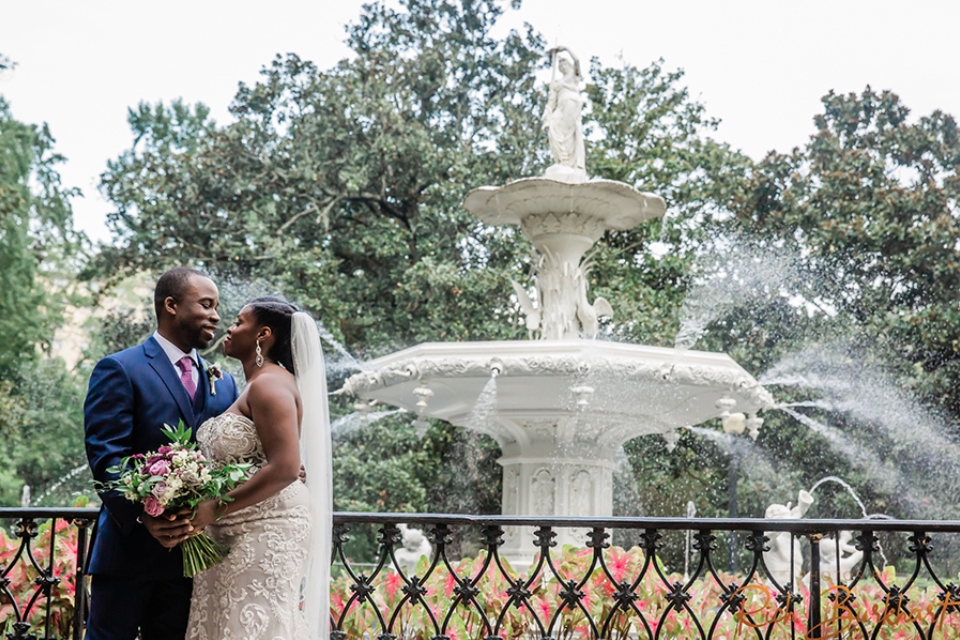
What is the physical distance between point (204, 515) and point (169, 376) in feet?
1.78

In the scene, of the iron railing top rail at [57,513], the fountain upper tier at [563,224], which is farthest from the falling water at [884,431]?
the iron railing top rail at [57,513]

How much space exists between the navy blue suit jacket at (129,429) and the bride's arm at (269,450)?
26 centimetres

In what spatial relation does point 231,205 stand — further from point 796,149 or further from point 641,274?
Answer: point 796,149

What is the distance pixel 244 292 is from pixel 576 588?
14.7m

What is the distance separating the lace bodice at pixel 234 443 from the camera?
3.37 metres

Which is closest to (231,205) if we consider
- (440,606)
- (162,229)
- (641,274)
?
(162,229)

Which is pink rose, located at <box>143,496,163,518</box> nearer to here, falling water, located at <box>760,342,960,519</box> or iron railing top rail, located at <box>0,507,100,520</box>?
iron railing top rail, located at <box>0,507,100,520</box>

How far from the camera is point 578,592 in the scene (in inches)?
167

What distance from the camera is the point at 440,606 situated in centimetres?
507

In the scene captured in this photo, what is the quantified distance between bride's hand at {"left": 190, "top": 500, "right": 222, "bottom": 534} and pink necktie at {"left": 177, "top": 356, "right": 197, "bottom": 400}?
0.53m

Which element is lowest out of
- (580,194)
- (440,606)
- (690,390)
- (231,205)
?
(440,606)

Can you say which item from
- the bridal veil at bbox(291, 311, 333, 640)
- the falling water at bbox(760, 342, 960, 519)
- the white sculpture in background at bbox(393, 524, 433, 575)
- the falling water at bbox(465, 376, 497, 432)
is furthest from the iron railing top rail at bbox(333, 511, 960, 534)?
the falling water at bbox(760, 342, 960, 519)

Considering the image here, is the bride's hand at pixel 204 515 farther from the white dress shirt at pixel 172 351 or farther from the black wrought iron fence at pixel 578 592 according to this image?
the black wrought iron fence at pixel 578 592

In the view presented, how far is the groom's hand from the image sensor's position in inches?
124
